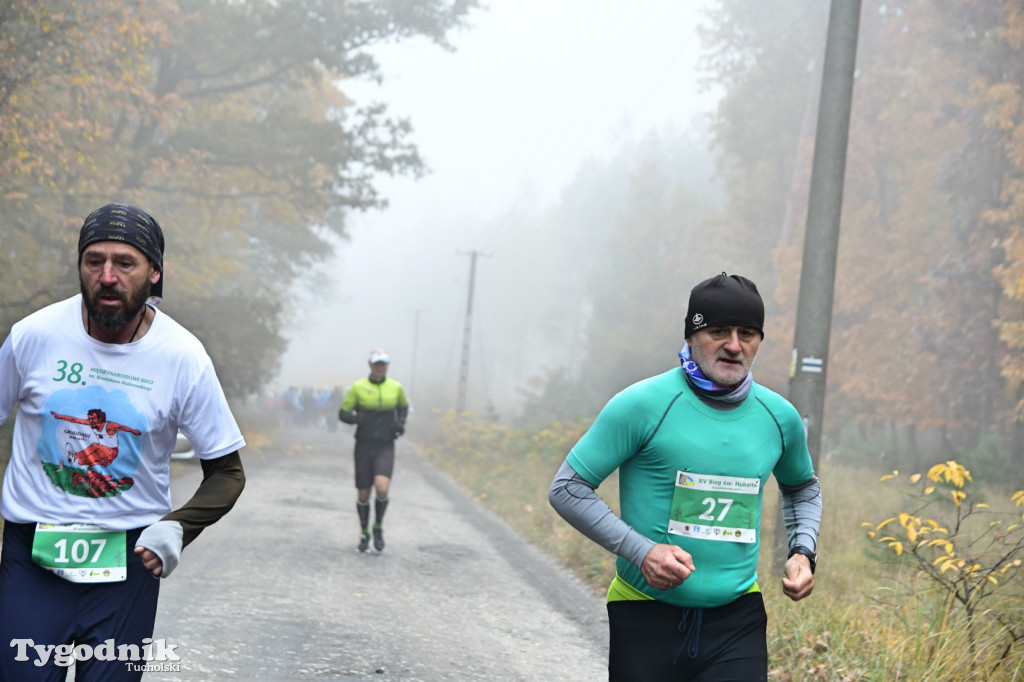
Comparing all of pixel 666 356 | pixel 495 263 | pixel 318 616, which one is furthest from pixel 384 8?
pixel 495 263

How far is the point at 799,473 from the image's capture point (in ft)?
12.6

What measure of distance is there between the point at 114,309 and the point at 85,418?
0.33 metres

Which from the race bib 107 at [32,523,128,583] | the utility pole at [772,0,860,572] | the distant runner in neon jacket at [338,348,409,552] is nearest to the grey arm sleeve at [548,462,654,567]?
the race bib 107 at [32,523,128,583]

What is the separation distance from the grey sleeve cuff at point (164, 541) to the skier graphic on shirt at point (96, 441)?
262 millimetres

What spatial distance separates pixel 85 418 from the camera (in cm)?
318

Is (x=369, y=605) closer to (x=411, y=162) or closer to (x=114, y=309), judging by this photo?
(x=114, y=309)

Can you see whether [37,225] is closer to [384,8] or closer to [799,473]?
[384,8]

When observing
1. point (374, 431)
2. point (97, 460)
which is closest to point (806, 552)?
point (97, 460)

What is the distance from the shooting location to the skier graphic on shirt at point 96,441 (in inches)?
125

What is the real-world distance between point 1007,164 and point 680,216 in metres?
35.5

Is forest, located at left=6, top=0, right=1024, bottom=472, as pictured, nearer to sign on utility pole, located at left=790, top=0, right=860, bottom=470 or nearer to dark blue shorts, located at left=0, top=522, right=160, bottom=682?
sign on utility pole, located at left=790, top=0, right=860, bottom=470

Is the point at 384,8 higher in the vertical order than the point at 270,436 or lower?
higher

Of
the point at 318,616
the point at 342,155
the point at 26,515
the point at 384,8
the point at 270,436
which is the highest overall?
the point at 384,8

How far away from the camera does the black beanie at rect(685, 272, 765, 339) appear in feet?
11.4
